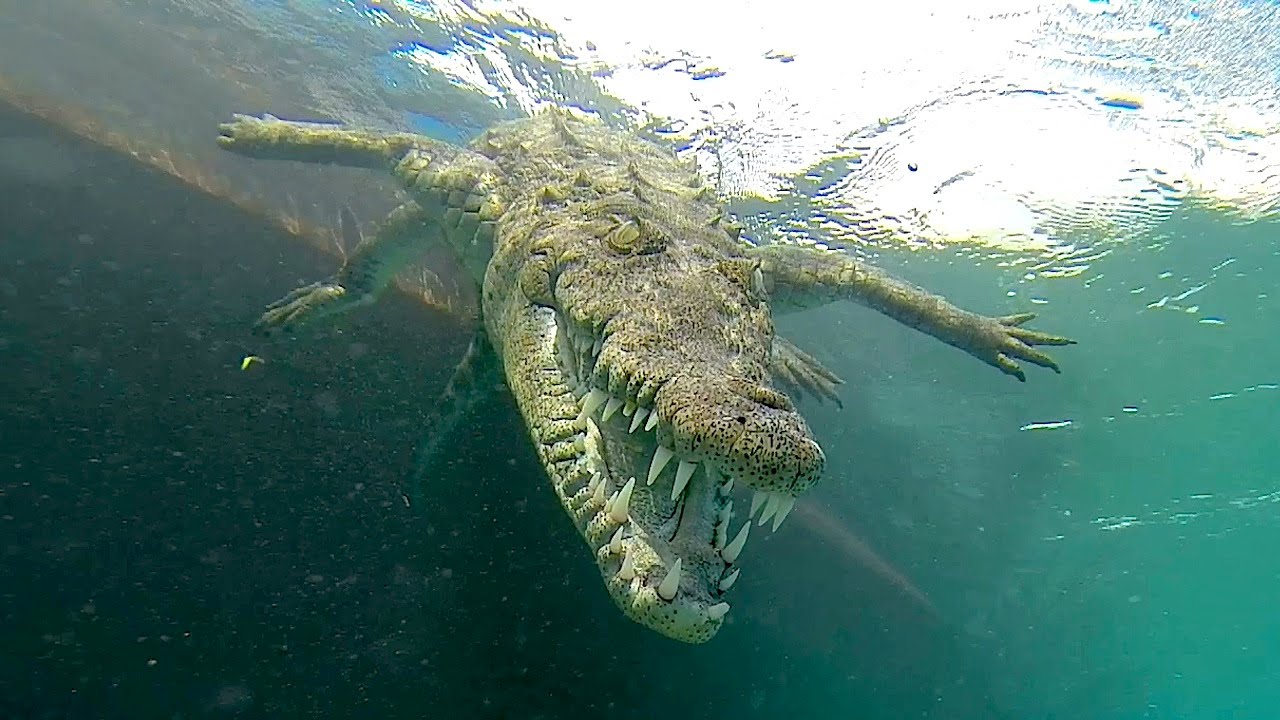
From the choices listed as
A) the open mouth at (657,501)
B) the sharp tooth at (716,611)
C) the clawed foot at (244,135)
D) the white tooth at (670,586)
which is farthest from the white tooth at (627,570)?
the clawed foot at (244,135)

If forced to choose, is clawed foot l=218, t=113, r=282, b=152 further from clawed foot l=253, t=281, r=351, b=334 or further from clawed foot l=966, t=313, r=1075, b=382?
clawed foot l=966, t=313, r=1075, b=382

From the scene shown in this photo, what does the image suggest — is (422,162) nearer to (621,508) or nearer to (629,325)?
(629,325)

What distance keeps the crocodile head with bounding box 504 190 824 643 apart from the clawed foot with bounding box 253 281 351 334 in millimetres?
2572

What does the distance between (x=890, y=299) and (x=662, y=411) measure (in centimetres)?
319

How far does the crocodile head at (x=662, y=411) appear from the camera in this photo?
6.10 feet

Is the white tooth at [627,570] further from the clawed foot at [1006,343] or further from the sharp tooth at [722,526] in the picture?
the clawed foot at [1006,343]

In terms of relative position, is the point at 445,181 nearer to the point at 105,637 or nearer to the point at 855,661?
the point at 105,637

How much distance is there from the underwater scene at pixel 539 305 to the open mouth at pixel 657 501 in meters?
0.01

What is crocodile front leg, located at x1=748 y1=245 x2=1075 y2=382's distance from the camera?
14.7 feet

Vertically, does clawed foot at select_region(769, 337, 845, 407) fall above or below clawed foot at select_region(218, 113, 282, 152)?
above

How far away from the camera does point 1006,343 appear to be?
442 centimetres

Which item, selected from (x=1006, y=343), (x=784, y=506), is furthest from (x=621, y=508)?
(x=1006, y=343)

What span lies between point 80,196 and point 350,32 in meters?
3.68

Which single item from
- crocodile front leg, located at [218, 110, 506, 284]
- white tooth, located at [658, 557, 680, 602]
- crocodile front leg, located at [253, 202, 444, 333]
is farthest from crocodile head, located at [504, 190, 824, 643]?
crocodile front leg, located at [253, 202, 444, 333]
